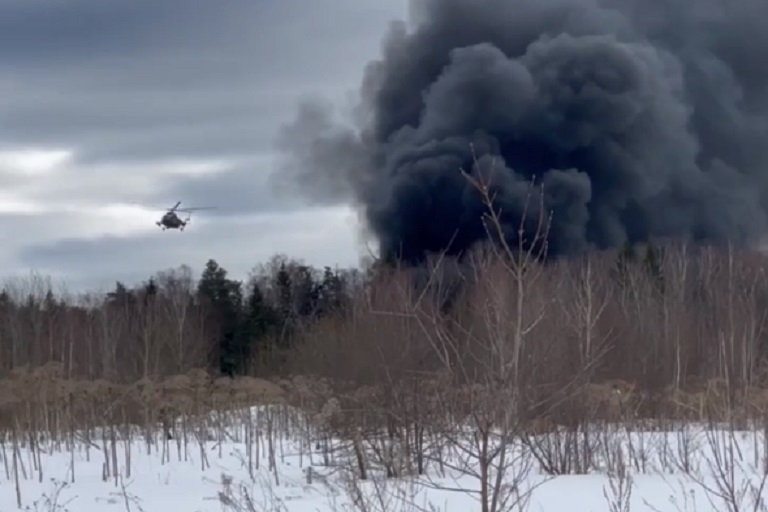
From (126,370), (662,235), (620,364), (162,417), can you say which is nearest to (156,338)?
(126,370)

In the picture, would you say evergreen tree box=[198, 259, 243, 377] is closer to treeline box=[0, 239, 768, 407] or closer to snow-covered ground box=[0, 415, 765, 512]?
treeline box=[0, 239, 768, 407]

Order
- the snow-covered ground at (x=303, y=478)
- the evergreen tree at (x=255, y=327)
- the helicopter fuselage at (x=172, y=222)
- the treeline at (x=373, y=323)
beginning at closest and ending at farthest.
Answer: the snow-covered ground at (x=303, y=478) < the treeline at (x=373, y=323) < the helicopter fuselage at (x=172, y=222) < the evergreen tree at (x=255, y=327)

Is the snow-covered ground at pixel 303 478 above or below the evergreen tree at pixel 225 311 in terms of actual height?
below

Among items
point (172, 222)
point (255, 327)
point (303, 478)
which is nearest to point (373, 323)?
point (303, 478)

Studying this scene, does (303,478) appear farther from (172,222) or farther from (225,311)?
(225,311)

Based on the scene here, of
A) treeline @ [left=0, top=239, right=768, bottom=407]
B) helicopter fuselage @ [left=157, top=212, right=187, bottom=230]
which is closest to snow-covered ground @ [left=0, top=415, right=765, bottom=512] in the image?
treeline @ [left=0, top=239, right=768, bottom=407]

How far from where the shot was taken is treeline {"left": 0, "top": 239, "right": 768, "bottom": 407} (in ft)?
56.8

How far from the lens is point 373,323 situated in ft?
52.3

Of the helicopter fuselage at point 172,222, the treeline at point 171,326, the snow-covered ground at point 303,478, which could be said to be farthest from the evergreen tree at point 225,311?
the snow-covered ground at point 303,478

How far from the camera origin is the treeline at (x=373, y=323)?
1731 cm

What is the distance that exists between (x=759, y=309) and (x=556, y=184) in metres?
10.4

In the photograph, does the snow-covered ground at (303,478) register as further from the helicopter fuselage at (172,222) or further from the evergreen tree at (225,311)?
the evergreen tree at (225,311)

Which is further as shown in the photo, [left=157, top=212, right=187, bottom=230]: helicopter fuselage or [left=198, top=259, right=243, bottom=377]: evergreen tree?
[left=198, top=259, right=243, bottom=377]: evergreen tree

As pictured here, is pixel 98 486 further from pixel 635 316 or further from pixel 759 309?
pixel 759 309
